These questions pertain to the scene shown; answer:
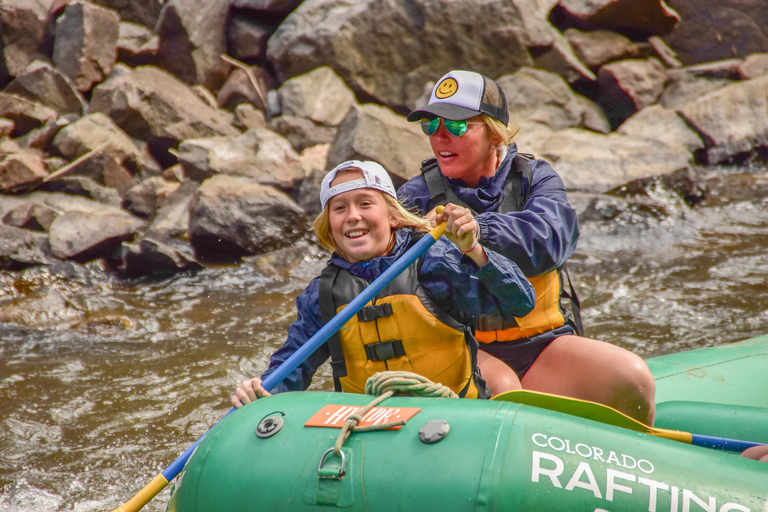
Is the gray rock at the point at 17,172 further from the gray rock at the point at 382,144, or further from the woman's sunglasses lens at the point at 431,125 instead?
the woman's sunglasses lens at the point at 431,125

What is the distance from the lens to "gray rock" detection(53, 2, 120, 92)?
9867mm

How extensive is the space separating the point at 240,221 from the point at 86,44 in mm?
4990

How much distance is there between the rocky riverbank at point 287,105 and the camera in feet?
22.5

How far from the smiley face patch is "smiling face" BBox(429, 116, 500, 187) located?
0.14 meters

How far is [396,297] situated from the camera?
92.8 inches

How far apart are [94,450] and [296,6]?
30.2 feet

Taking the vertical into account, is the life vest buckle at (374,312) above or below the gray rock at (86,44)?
below

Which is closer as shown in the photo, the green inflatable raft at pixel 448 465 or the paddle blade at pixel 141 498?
the green inflatable raft at pixel 448 465

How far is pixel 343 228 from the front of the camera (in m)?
2.48

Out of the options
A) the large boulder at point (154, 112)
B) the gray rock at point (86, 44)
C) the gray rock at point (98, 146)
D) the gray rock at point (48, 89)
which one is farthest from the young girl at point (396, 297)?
the gray rock at point (86, 44)

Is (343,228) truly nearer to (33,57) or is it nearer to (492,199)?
(492,199)

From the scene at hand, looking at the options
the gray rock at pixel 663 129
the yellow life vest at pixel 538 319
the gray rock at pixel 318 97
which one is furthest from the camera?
the gray rock at pixel 318 97

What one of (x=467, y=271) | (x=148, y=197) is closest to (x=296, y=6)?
(x=148, y=197)

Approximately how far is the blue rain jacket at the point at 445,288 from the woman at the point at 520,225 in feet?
0.51
